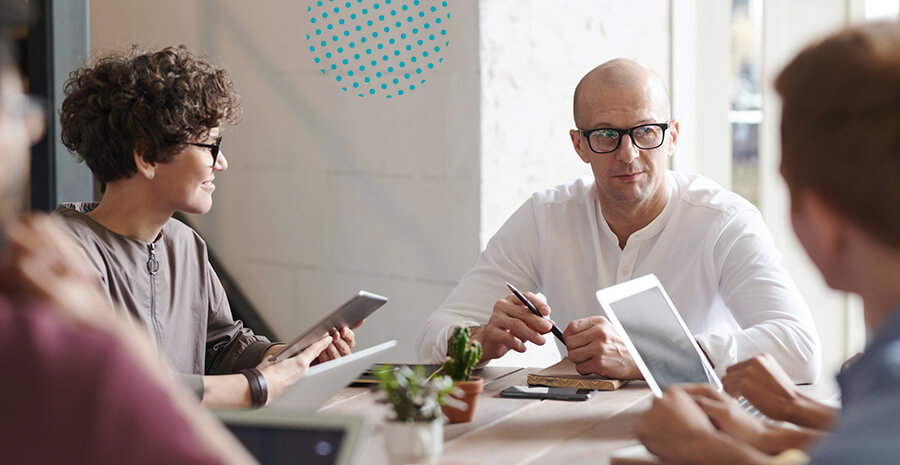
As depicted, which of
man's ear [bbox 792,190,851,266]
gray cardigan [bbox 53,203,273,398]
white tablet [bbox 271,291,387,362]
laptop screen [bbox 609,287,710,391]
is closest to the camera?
man's ear [bbox 792,190,851,266]

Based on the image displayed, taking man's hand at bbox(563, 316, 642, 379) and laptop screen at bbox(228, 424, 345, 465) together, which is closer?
laptop screen at bbox(228, 424, 345, 465)

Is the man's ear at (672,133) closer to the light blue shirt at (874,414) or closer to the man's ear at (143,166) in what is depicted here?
the man's ear at (143,166)

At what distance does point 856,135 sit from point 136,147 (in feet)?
5.40

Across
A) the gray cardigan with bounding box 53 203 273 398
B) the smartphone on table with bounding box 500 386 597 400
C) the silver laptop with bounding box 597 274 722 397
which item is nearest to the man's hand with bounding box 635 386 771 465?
the silver laptop with bounding box 597 274 722 397

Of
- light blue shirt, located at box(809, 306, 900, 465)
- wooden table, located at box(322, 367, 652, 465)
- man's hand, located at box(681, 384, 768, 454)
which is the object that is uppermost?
light blue shirt, located at box(809, 306, 900, 465)

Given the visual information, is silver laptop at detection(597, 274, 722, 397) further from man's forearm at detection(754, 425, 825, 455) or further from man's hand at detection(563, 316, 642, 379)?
man's forearm at detection(754, 425, 825, 455)

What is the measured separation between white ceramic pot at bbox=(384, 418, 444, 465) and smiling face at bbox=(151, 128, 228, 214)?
1009 mm

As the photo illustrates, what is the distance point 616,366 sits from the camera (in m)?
2.02

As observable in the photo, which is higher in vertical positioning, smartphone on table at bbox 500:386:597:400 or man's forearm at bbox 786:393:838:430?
man's forearm at bbox 786:393:838:430

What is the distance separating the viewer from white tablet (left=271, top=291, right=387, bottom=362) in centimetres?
195

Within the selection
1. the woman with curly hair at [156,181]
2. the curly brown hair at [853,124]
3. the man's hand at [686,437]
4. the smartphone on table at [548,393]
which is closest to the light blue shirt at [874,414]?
the curly brown hair at [853,124]

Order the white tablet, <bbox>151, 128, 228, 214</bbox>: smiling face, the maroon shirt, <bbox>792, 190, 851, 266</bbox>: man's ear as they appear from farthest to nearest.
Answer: <bbox>151, 128, 228, 214</bbox>: smiling face
the white tablet
<bbox>792, 190, 851, 266</bbox>: man's ear
the maroon shirt

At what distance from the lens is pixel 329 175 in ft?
12.4

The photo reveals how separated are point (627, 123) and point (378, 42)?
4.30 feet
